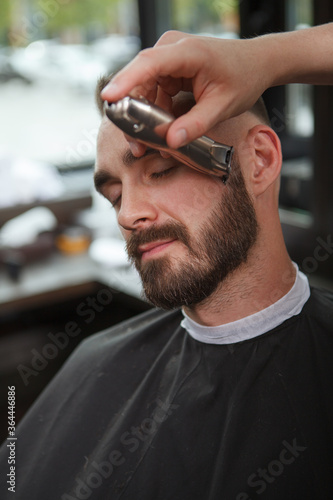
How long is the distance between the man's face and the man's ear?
49 millimetres

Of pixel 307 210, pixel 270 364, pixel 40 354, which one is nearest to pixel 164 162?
pixel 270 364

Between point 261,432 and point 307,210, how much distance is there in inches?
71.4

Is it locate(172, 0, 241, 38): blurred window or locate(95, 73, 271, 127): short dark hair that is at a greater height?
locate(95, 73, 271, 127): short dark hair

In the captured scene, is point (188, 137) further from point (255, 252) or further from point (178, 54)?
point (255, 252)

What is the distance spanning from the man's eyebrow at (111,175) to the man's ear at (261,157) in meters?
0.22

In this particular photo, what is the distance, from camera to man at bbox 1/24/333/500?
120 centimetres

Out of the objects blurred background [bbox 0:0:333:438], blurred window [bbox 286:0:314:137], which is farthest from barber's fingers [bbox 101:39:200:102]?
blurred window [bbox 286:0:314:137]

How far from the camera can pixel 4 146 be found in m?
4.02

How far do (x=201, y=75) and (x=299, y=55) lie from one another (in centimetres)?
29

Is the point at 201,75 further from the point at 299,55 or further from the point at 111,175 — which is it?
the point at 111,175

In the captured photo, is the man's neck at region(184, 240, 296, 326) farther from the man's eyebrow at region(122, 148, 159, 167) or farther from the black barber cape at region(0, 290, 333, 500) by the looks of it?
the man's eyebrow at region(122, 148, 159, 167)

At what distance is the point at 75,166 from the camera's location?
4160 mm

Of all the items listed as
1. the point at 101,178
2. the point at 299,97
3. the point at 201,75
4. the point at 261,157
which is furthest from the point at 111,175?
the point at 299,97

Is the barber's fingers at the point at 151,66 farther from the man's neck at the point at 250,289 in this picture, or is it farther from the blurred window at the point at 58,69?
the blurred window at the point at 58,69
